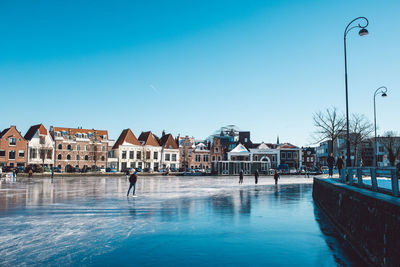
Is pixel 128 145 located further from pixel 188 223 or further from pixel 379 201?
pixel 379 201

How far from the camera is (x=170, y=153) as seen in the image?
86.7m

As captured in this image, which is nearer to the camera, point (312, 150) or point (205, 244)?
point (205, 244)

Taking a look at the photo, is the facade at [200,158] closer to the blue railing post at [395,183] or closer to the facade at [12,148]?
the facade at [12,148]

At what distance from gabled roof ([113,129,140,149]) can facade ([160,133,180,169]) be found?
7.09 meters

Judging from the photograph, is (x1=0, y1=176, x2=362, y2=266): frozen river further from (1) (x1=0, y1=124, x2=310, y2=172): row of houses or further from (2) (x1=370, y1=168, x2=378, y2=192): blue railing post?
(1) (x1=0, y1=124, x2=310, y2=172): row of houses

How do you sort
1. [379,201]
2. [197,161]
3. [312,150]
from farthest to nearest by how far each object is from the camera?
[312,150] < [197,161] < [379,201]

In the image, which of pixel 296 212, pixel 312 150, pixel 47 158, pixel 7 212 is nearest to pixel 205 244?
pixel 296 212

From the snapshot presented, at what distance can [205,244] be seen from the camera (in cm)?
862

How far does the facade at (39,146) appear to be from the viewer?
227 ft

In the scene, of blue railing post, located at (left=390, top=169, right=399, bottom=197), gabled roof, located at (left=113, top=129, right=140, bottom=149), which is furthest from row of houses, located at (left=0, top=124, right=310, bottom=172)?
blue railing post, located at (left=390, top=169, right=399, bottom=197)

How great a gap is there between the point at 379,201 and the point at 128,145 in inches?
3020

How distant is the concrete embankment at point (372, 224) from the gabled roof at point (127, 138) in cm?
7361

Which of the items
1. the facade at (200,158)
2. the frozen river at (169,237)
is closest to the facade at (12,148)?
the facade at (200,158)

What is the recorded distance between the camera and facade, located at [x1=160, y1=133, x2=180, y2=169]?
85750mm
